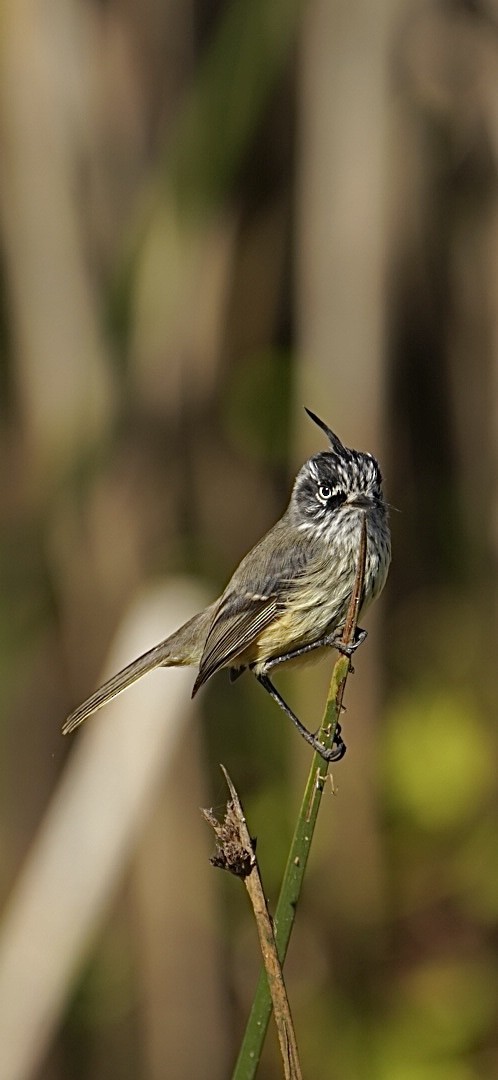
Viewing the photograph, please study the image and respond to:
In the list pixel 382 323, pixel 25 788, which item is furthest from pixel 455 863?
pixel 382 323

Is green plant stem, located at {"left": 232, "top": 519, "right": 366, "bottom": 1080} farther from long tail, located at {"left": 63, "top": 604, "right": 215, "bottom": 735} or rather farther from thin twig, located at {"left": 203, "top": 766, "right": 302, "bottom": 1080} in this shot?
long tail, located at {"left": 63, "top": 604, "right": 215, "bottom": 735}

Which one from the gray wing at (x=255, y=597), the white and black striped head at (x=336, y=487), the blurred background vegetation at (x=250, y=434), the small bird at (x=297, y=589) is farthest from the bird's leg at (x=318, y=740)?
the blurred background vegetation at (x=250, y=434)

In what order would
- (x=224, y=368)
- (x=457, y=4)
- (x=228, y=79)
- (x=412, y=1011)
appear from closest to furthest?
(x=228, y=79), (x=412, y=1011), (x=457, y=4), (x=224, y=368)

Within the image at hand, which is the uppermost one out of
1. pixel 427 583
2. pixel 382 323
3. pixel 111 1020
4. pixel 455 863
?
pixel 382 323

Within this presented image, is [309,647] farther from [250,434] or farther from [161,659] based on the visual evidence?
[250,434]

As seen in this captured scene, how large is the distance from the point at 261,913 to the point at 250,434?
9.73 ft

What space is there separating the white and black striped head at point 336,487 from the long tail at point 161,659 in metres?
0.33

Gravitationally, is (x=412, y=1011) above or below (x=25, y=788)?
below

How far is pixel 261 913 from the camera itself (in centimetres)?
118

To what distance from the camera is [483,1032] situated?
3.44m

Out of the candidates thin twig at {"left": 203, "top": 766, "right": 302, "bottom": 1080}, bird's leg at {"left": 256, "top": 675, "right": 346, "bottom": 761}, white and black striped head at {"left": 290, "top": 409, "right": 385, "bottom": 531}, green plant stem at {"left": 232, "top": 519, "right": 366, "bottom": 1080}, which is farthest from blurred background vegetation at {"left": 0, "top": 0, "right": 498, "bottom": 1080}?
thin twig at {"left": 203, "top": 766, "right": 302, "bottom": 1080}

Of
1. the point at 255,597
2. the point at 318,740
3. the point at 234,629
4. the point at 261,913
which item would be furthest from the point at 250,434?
the point at 261,913

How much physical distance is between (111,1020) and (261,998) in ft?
9.10

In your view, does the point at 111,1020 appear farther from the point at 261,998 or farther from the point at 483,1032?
the point at 261,998
